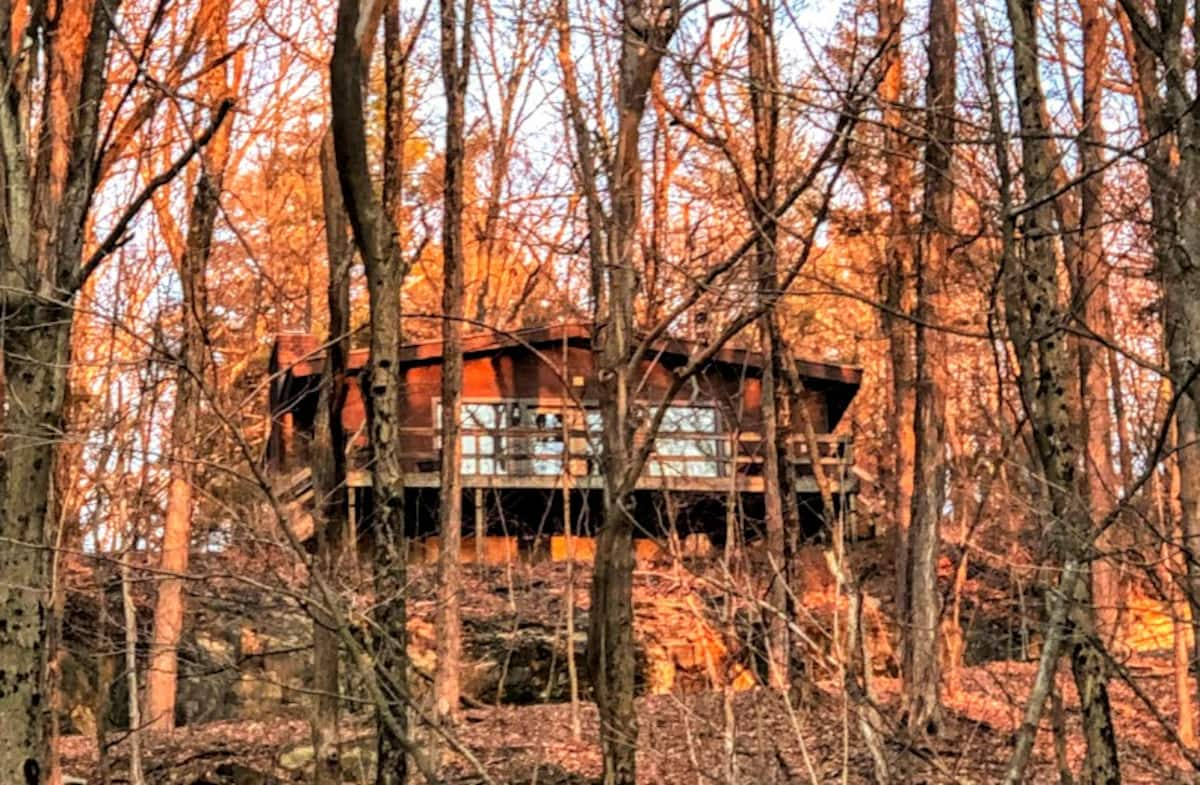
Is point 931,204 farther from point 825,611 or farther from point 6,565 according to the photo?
point 825,611

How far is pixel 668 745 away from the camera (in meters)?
10.9

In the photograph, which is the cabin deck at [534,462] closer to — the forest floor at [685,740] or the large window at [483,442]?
the large window at [483,442]

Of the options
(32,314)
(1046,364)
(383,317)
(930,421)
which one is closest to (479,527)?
(930,421)

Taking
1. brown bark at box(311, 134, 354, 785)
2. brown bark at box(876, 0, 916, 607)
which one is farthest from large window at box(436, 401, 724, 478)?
brown bark at box(311, 134, 354, 785)

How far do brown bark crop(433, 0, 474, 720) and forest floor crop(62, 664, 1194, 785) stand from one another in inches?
38.0

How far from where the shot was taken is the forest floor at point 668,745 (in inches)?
368

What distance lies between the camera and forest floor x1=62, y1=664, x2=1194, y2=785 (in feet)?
30.7

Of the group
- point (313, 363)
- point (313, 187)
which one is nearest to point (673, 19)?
point (313, 363)

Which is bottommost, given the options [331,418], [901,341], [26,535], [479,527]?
[479,527]

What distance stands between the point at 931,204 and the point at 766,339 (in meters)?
3.63

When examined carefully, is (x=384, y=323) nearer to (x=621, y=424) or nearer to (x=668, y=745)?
(x=621, y=424)

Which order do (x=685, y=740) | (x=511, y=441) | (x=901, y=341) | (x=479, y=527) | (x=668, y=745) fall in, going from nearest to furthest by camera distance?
(x=685, y=740)
(x=668, y=745)
(x=901, y=341)
(x=479, y=527)
(x=511, y=441)

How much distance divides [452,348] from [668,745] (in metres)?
5.01

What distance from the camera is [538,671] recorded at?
16.0 meters
